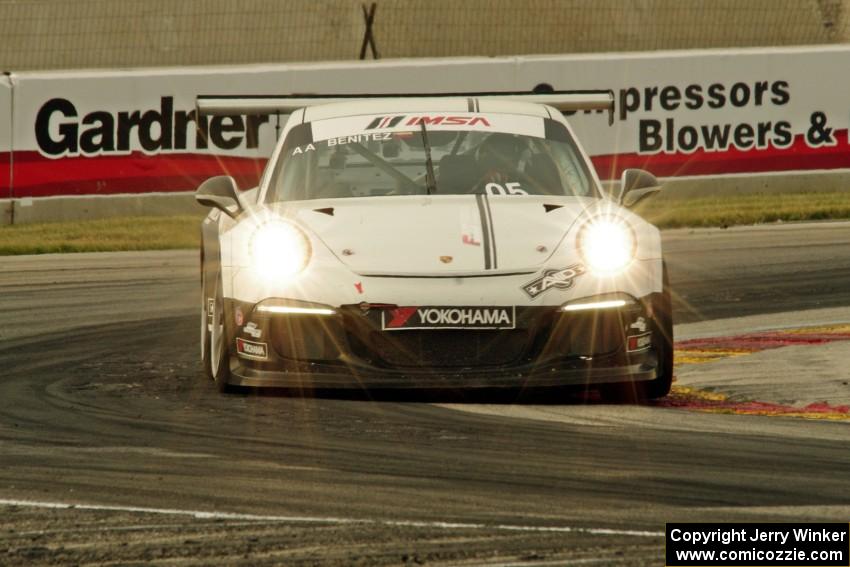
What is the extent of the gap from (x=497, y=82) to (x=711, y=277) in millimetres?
5340

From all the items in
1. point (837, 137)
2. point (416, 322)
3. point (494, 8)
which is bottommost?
point (416, 322)

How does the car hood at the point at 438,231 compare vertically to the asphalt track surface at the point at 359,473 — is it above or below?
above

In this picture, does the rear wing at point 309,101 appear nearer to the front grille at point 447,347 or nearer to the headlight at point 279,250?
the headlight at point 279,250

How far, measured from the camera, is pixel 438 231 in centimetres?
750

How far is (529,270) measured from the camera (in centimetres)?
726

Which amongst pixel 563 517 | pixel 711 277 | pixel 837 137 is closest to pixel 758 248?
pixel 711 277

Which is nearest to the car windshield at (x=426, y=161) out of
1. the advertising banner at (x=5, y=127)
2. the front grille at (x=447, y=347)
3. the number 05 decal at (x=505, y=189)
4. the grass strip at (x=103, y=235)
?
the number 05 decal at (x=505, y=189)

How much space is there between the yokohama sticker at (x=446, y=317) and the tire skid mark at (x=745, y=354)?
0.90 metres

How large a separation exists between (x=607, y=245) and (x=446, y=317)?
824 millimetres

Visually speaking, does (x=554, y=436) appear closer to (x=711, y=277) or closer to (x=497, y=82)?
(x=711, y=277)

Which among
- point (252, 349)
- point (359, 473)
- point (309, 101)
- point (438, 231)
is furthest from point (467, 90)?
point (359, 473)

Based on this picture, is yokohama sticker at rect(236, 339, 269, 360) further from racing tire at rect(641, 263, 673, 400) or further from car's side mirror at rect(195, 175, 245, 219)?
racing tire at rect(641, 263, 673, 400)

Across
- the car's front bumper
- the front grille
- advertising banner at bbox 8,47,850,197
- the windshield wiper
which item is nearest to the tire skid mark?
the car's front bumper

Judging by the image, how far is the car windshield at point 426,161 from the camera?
330 inches
